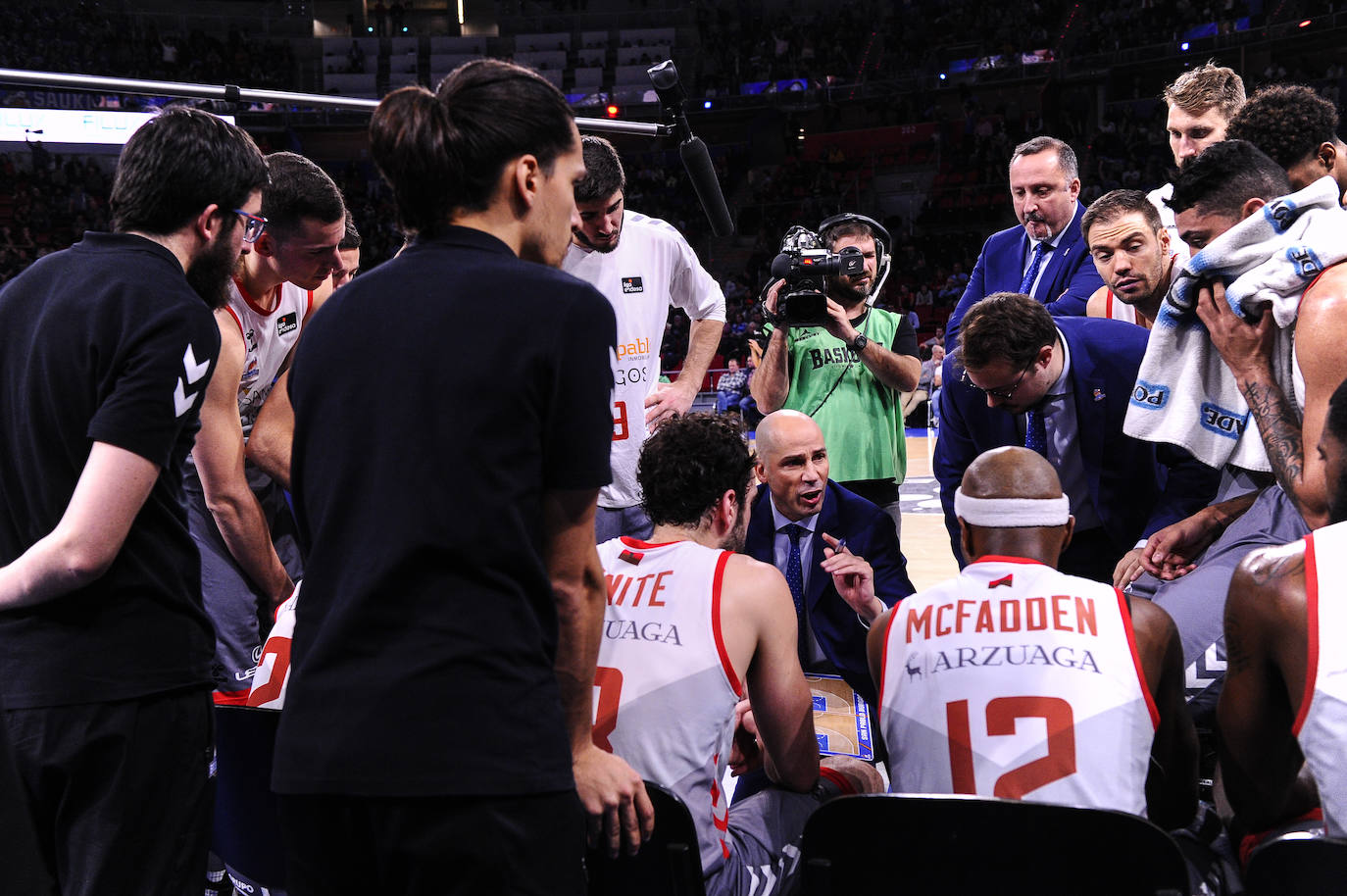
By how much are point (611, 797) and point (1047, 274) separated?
3654mm

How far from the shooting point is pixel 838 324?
416cm

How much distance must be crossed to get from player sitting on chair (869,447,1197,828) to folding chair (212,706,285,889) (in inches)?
47.8

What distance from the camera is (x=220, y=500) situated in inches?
101

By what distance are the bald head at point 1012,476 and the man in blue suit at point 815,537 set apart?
3.64 feet

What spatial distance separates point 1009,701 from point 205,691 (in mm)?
1421

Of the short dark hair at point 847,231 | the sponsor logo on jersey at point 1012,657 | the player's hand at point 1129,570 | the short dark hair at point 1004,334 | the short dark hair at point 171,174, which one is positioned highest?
the short dark hair at point 171,174

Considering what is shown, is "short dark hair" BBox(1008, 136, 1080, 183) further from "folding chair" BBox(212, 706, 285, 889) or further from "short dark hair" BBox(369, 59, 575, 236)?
"folding chair" BBox(212, 706, 285, 889)

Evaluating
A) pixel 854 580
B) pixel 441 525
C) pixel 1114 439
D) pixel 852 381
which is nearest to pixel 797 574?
pixel 854 580

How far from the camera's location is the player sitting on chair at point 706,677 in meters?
2.10

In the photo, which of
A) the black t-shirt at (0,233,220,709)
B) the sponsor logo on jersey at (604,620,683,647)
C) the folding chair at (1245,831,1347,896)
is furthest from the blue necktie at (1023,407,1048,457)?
the black t-shirt at (0,233,220,709)

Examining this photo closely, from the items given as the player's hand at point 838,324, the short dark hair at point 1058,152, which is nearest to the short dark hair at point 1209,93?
the short dark hair at point 1058,152

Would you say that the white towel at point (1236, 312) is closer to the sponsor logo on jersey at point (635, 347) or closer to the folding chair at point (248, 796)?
the sponsor logo on jersey at point (635, 347)

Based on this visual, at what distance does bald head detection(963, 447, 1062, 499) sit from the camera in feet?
7.30

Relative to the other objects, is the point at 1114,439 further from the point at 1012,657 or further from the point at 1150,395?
the point at 1012,657
